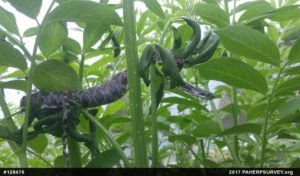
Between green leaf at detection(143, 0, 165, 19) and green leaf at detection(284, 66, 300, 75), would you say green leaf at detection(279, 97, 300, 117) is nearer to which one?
green leaf at detection(284, 66, 300, 75)

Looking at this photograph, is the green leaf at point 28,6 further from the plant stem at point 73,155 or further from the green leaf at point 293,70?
the green leaf at point 293,70

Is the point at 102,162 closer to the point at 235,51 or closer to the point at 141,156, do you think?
the point at 141,156

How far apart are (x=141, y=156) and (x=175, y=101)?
18cm

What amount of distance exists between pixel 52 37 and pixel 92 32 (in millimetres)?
52

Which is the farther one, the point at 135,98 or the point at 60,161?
the point at 60,161

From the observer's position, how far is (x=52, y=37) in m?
0.41

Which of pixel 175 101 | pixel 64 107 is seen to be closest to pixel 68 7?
pixel 64 107

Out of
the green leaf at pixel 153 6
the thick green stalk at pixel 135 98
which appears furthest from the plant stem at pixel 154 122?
the green leaf at pixel 153 6

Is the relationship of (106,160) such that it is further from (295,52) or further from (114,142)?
(295,52)

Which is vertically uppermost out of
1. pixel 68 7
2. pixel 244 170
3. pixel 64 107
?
pixel 68 7

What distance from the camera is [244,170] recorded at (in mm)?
447

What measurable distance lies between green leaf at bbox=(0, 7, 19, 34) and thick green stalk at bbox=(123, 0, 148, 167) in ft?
0.44

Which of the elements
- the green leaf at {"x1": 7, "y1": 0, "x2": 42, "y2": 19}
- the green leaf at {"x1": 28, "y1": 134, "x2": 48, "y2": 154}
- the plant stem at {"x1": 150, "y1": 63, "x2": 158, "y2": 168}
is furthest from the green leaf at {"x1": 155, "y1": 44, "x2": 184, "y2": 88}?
the green leaf at {"x1": 28, "y1": 134, "x2": 48, "y2": 154}

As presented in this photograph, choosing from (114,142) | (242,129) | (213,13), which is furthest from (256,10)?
(114,142)
